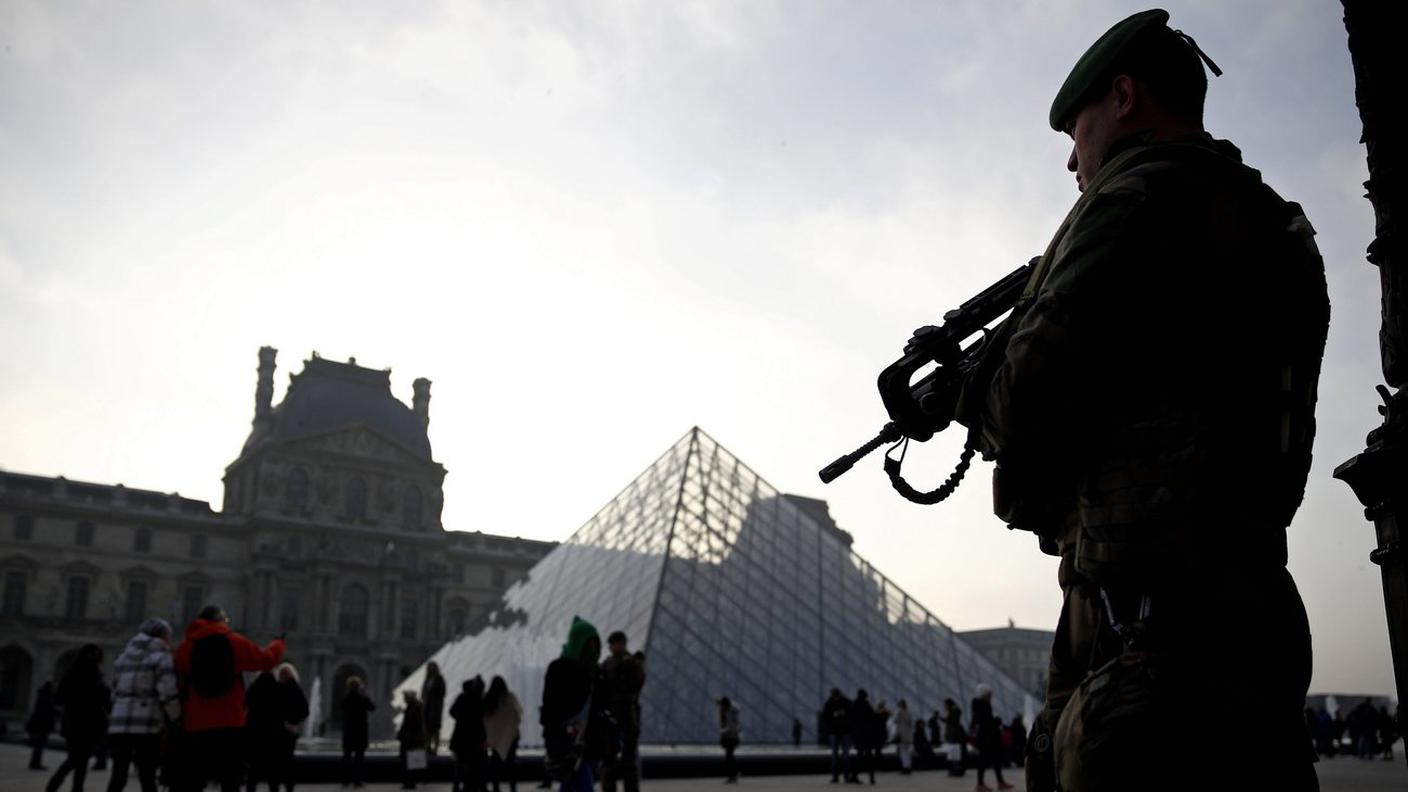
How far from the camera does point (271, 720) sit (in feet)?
29.5

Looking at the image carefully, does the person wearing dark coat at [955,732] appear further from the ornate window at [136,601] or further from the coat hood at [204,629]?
the ornate window at [136,601]

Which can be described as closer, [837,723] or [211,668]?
[211,668]

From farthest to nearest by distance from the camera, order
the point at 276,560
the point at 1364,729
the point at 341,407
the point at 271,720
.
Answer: the point at 341,407, the point at 276,560, the point at 1364,729, the point at 271,720

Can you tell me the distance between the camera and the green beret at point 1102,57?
1557 millimetres

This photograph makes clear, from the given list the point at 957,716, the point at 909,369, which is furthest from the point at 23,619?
the point at 909,369

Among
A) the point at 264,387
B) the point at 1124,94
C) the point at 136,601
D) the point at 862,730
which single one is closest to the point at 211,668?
the point at 1124,94

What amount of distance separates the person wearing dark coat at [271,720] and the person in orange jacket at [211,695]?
2.81 meters

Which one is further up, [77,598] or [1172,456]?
[77,598]

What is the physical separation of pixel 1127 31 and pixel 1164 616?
82cm

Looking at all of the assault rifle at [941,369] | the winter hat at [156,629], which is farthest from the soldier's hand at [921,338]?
the winter hat at [156,629]

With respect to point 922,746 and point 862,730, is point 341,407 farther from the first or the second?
point 862,730

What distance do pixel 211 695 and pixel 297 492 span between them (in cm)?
5166

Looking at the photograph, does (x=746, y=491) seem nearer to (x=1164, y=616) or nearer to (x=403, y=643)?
(x=1164, y=616)

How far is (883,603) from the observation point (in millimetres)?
24266
